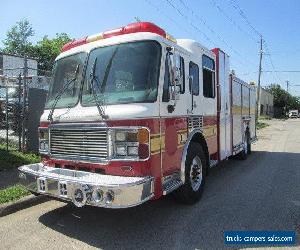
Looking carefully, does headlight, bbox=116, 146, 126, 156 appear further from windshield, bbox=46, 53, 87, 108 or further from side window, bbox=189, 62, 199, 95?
side window, bbox=189, 62, 199, 95

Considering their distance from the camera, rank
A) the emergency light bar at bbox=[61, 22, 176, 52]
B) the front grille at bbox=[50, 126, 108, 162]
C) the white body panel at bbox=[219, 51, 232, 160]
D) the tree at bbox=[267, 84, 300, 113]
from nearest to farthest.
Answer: the front grille at bbox=[50, 126, 108, 162] → the emergency light bar at bbox=[61, 22, 176, 52] → the white body panel at bbox=[219, 51, 232, 160] → the tree at bbox=[267, 84, 300, 113]

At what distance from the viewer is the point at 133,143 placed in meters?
5.18

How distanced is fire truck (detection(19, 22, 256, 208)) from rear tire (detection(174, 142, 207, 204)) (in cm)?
2

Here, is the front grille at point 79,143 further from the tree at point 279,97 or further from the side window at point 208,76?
the tree at point 279,97

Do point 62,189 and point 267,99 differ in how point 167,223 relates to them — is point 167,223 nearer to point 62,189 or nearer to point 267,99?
point 62,189

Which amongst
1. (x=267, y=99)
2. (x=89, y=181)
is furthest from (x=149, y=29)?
(x=267, y=99)

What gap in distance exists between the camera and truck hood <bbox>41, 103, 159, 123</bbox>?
5.20 meters

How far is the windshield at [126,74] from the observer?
544 centimetres

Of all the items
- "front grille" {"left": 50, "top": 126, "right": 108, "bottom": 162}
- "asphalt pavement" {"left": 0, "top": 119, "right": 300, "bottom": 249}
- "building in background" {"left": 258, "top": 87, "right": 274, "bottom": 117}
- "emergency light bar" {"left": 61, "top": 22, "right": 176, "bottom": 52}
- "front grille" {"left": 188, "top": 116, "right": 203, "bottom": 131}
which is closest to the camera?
"asphalt pavement" {"left": 0, "top": 119, "right": 300, "bottom": 249}

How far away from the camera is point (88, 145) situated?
5.51 meters

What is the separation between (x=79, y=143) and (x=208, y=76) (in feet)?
10.8

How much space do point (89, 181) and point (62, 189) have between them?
Result: 476mm

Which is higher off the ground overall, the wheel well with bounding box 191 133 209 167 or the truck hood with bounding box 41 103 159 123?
the truck hood with bounding box 41 103 159 123

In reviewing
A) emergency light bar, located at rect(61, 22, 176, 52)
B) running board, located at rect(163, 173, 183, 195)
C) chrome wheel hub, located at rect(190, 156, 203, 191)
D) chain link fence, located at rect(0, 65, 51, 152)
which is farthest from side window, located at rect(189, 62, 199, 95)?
chain link fence, located at rect(0, 65, 51, 152)
